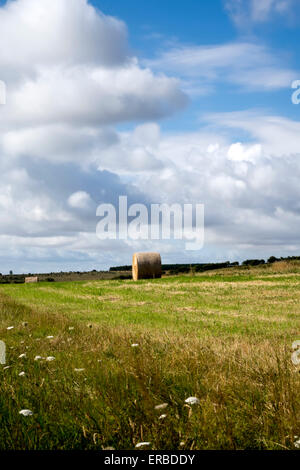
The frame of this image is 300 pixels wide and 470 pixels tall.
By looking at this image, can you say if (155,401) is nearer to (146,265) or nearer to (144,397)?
(144,397)

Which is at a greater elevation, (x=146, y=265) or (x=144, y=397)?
(x=146, y=265)

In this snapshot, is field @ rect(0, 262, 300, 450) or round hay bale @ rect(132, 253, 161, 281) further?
round hay bale @ rect(132, 253, 161, 281)

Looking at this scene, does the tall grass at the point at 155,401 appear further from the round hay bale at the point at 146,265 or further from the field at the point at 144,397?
the round hay bale at the point at 146,265

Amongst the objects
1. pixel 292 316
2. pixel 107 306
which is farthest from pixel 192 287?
pixel 292 316

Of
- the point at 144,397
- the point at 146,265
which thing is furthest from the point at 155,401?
the point at 146,265

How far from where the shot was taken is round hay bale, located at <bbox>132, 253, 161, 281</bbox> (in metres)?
43.3

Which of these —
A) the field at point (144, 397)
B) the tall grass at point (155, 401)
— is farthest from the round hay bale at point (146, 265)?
the tall grass at point (155, 401)

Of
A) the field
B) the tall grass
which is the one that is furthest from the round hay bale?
the tall grass

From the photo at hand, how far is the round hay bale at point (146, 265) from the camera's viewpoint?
142ft

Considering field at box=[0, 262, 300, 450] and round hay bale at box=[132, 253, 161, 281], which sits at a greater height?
round hay bale at box=[132, 253, 161, 281]

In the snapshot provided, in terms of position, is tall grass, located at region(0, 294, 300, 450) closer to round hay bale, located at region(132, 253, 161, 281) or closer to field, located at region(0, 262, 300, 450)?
field, located at region(0, 262, 300, 450)

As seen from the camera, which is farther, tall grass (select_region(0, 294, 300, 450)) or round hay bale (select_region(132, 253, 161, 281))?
round hay bale (select_region(132, 253, 161, 281))

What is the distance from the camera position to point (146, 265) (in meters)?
43.5
